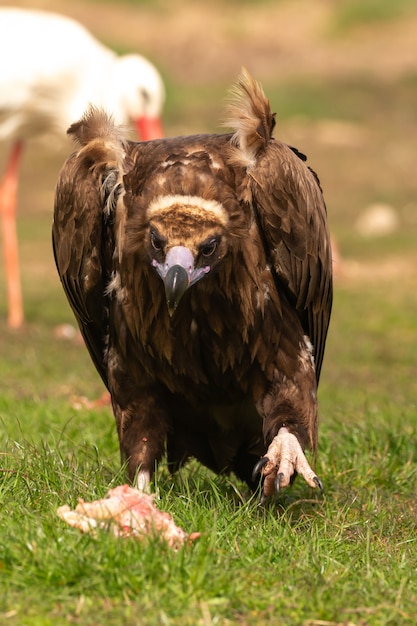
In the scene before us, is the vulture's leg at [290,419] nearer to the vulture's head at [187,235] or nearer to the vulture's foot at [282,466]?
the vulture's foot at [282,466]

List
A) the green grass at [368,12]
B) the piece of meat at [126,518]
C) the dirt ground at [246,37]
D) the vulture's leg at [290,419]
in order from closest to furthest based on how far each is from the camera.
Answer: the piece of meat at [126,518]
the vulture's leg at [290,419]
the dirt ground at [246,37]
the green grass at [368,12]

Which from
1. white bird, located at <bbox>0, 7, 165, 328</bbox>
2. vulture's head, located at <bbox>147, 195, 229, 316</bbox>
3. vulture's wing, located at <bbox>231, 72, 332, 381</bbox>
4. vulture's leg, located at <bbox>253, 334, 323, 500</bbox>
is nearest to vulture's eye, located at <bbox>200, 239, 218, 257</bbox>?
vulture's head, located at <bbox>147, 195, 229, 316</bbox>

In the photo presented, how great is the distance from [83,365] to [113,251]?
3791 millimetres

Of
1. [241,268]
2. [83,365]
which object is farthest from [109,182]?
[83,365]

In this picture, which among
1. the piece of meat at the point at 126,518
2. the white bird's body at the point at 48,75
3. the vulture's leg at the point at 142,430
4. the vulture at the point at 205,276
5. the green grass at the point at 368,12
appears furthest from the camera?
the green grass at the point at 368,12

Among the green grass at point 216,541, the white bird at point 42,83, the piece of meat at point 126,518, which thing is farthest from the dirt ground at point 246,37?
the piece of meat at point 126,518

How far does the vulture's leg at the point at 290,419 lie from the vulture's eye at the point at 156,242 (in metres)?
0.70

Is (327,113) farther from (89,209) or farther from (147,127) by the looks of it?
(89,209)

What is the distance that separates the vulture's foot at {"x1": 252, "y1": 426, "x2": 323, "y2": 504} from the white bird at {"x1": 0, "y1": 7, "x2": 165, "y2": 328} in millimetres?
5135

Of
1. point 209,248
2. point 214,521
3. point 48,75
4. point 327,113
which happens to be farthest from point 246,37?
point 214,521

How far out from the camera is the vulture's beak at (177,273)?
3.47m

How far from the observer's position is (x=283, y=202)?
3826 mm

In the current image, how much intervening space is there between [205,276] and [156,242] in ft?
0.63

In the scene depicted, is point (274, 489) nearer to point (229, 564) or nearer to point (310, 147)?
point (229, 564)
